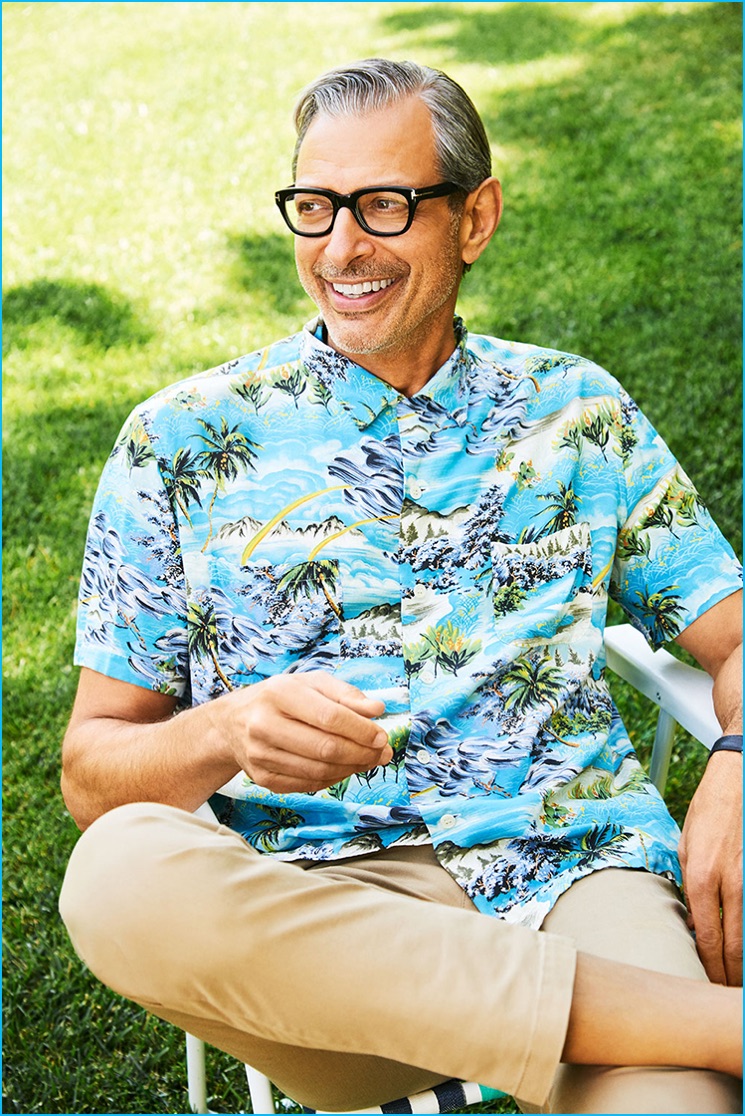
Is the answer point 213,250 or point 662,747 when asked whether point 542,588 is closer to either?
point 662,747

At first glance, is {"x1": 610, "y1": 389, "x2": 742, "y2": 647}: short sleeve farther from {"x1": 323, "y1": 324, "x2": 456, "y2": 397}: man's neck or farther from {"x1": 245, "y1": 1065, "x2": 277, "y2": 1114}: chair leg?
{"x1": 245, "y1": 1065, "x2": 277, "y2": 1114}: chair leg

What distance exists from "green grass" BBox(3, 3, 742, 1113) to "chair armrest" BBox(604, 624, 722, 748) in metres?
1.00

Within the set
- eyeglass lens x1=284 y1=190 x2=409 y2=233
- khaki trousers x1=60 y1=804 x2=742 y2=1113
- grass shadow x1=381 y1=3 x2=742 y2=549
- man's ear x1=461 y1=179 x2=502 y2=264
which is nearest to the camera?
khaki trousers x1=60 y1=804 x2=742 y2=1113

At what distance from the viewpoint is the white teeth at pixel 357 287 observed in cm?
229

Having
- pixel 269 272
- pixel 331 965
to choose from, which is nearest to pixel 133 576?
pixel 331 965

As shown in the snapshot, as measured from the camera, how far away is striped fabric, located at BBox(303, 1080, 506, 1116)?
1737 mm

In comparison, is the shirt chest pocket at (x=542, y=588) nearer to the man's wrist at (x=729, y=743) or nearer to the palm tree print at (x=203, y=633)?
the man's wrist at (x=729, y=743)

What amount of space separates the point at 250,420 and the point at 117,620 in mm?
438

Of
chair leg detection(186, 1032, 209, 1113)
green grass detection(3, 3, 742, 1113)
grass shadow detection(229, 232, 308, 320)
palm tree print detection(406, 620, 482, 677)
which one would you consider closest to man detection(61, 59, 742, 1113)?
palm tree print detection(406, 620, 482, 677)

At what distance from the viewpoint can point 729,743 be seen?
2051 mm

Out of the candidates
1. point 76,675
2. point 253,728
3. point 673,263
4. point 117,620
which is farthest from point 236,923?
point 673,263

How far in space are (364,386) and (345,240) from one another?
0.26 metres

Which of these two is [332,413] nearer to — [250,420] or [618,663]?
→ [250,420]

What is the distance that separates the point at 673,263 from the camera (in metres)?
5.49
